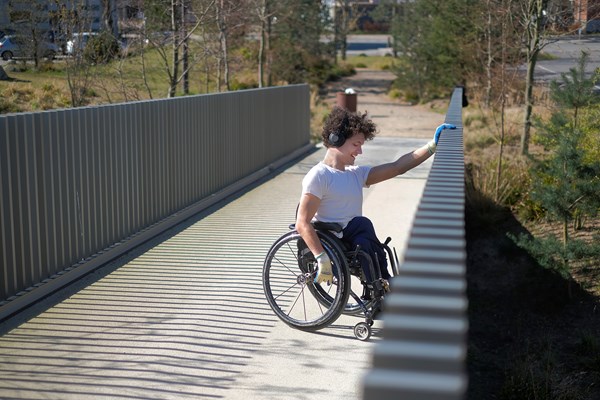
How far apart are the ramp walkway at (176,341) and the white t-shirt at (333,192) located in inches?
32.8

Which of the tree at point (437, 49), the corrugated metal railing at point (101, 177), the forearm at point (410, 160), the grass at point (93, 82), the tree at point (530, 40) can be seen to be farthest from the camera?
the tree at point (437, 49)

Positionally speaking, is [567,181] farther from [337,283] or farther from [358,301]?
[337,283]

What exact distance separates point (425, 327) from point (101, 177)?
686 centimetres

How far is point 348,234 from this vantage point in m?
6.20

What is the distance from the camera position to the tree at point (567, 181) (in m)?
12.0

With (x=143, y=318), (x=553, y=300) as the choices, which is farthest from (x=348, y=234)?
(x=553, y=300)

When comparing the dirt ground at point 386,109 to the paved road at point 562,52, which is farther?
the dirt ground at point 386,109

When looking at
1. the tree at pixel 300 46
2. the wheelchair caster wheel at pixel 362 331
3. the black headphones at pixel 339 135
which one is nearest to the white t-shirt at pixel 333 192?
the black headphones at pixel 339 135

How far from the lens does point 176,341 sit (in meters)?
6.09

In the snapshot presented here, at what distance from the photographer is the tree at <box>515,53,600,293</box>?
12.0m

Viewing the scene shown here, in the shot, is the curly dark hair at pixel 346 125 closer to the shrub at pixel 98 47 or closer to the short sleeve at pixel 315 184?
the short sleeve at pixel 315 184

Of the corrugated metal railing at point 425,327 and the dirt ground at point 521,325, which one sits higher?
the corrugated metal railing at point 425,327

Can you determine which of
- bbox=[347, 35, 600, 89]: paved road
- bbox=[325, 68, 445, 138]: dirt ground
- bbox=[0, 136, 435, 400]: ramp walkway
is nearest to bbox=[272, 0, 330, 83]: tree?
bbox=[325, 68, 445, 138]: dirt ground

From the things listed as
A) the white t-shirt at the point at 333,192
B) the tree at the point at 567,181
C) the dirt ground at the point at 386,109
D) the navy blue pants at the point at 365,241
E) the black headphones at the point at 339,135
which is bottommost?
the dirt ground at the point at 386,109
